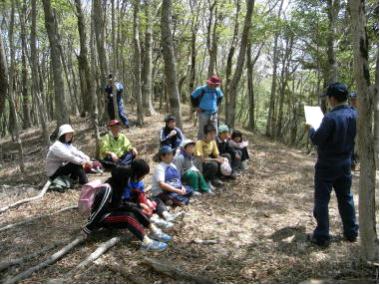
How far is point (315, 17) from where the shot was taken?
13.8 metres

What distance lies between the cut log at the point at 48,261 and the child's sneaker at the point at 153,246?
83 centimetres

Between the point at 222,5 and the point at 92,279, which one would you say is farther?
the point at 222,5

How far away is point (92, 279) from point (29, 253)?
1.31 metres

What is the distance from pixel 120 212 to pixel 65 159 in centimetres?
304

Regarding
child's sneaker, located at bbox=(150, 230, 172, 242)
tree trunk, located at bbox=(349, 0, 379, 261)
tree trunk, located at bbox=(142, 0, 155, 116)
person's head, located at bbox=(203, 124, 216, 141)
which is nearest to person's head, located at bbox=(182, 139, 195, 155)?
person's head, located at bbox=(203, 124, 216, 141)

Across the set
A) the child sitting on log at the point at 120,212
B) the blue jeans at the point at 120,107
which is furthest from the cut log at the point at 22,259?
the blue jeans at the point at 120,107

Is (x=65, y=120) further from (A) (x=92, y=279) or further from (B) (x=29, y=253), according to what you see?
(A) (x=92, y=279)

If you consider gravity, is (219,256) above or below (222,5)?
below

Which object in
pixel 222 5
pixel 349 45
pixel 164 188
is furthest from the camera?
pixel 222 5

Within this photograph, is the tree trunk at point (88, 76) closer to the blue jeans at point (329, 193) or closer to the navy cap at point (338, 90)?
the blue jeans at point (329, 193)

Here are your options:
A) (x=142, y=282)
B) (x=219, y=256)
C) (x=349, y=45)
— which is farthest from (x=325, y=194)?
(x=349, y=45)

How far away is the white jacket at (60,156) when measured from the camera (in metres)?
7.93

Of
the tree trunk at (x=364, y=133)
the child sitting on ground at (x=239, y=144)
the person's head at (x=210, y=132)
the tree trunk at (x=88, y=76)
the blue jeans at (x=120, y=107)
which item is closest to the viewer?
the tree trunk at (x=364, y=133)

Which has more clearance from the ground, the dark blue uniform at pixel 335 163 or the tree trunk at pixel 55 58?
the tree trunk at pixel 55 58
